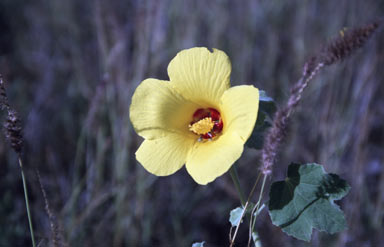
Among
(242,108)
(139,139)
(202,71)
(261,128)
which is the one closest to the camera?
(242,108)

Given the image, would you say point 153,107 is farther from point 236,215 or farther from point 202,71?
point 236,215

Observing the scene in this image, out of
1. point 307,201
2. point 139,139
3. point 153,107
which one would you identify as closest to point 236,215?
point 307,201

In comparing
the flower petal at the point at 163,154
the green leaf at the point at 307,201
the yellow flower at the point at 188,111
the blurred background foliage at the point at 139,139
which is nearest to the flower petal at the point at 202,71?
the yellow flower at the point at 188,111

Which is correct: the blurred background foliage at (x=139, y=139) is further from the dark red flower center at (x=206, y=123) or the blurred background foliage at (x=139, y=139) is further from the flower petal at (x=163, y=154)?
the flower petal at (x=163, y=154)

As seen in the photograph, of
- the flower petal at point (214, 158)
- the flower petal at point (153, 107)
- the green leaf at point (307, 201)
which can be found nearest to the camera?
the flower petal at point (214, 158)

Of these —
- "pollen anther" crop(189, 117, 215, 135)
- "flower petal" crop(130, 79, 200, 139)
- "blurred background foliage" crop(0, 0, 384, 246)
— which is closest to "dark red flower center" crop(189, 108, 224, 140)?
"pollen anther" crop(189, 117, 215, 135)

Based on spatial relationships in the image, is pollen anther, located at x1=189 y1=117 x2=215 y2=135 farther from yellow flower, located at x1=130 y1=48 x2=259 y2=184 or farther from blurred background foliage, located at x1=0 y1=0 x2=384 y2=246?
blurred background foliage, located at x1=0 y1=0 x2=384 y2=246
